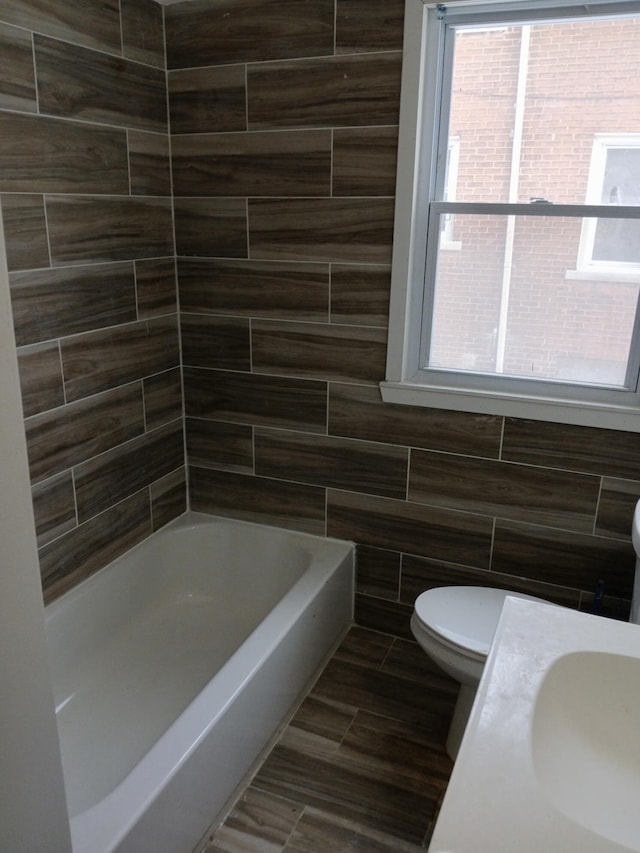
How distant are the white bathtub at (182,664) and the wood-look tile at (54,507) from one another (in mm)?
235

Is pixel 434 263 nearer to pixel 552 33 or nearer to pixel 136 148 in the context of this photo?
pixel 552 33

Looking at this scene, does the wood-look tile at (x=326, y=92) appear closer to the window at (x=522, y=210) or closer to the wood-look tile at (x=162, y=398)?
the window at (x=522, y=210)

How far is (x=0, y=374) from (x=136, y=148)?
5.75 ft

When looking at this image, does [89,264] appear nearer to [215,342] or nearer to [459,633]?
[215,342]

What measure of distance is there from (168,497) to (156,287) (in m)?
0.83

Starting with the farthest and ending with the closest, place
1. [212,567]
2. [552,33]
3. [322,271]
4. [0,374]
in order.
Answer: [212,567]
[322,271]
[552,33]
[0,374]

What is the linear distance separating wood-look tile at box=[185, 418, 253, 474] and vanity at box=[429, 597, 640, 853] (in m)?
1.75

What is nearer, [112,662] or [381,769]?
[381,769]

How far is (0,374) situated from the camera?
90cm

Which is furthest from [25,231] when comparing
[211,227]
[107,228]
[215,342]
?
[215,342]

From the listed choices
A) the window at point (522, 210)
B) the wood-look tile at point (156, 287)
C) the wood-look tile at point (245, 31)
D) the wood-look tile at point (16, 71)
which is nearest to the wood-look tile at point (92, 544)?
the wood-look tile at point (156, 287)

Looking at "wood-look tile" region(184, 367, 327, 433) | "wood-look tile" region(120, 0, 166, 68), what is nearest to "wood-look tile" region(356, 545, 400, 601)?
"wood-look tile" region(184, 367, 327, 433)

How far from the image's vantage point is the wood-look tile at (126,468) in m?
2.35

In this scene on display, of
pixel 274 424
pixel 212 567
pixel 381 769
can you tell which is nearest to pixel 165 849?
pixel 381 769
